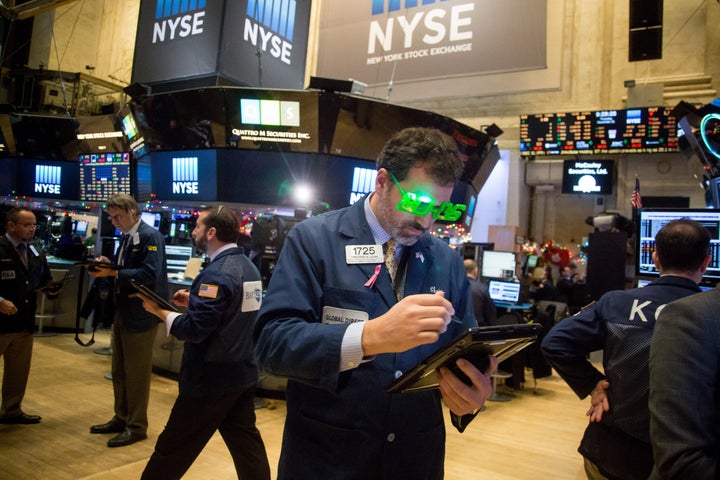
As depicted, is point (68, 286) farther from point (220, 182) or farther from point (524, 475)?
point (524, 475)

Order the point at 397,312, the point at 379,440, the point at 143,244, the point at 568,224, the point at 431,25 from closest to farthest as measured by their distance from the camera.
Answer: the point at 397,312
the point at 379,440
the point at 143,244
the point at 431,25
the point at 568,224

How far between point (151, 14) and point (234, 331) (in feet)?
24.1

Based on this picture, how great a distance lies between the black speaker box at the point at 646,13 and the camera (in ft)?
27.9

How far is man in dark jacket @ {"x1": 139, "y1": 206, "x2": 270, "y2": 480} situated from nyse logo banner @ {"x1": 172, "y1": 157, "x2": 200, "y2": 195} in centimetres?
414

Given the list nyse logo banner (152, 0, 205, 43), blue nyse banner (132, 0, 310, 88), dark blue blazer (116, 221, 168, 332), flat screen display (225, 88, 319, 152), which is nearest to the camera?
dark blue blazer (116, 221, 168, 332)

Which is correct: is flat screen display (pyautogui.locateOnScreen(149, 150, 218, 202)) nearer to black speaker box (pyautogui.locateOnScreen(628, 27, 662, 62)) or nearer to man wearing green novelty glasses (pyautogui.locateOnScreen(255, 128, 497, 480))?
man wearing green novelty glasses (pyautogui.locateOnScreen(255, 128, 497, 480))

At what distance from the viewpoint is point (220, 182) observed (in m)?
6.55

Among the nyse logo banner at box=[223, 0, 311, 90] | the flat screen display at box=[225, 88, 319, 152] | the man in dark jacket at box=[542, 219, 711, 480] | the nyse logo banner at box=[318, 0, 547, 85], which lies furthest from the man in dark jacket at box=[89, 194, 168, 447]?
the nyse logo banner at box=[318, 0, 547, 85]

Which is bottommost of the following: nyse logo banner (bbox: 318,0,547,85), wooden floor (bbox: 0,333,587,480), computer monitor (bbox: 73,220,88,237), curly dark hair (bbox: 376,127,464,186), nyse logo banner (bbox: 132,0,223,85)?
wooden floor (bbox: 0,333,587,480)

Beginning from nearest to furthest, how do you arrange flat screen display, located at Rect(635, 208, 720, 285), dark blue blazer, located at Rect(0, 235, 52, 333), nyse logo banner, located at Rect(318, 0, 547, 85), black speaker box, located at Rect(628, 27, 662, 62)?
flat screen display, located at Rect(635, 208, 720, 285)
dark blue blazer, located at Rect(0, 235, 52, 333)
nyse logo banner, located at Rect(318, 0, 547, 85)
black speaker box, located at Rect(628, 27, 662, 62)

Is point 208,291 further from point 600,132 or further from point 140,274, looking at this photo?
point 600,132

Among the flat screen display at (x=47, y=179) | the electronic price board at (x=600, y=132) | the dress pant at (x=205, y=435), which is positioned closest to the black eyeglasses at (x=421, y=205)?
the dress pant at (x=205, y=435)

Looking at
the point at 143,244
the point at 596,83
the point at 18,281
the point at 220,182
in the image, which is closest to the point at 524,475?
the point at 143,244

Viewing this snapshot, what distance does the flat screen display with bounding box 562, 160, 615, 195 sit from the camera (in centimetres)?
1162
